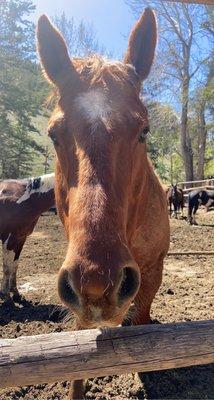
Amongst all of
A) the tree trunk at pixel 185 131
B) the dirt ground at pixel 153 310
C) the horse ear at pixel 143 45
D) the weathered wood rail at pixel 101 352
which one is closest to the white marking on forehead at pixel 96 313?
the weathered wood rail at pixel 101 352

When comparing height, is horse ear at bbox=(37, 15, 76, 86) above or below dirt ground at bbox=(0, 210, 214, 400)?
above

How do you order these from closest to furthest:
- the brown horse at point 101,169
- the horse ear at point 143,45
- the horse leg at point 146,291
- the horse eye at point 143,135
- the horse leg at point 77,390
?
the brown horse at point 101,169
the horse eye at point 143,135
the horse ear at point 143,45
the horse leg at point 77,390
the horse leg at point 146,291

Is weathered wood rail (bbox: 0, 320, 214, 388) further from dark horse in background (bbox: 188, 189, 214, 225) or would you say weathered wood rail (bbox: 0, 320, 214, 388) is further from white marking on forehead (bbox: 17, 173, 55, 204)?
dark horse in background (bbox: 188, 189, 214, 225)

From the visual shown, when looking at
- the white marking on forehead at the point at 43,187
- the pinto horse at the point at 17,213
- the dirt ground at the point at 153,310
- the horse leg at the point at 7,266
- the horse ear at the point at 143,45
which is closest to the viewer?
the horse ear at the point at 143,45

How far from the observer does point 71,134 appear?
2361 millimetres

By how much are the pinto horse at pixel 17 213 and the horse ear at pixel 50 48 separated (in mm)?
A: 4247

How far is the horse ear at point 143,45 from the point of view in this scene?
2.97m

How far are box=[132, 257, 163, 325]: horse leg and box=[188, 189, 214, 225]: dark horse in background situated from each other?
1273cm

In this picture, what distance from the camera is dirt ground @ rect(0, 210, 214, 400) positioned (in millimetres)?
3432

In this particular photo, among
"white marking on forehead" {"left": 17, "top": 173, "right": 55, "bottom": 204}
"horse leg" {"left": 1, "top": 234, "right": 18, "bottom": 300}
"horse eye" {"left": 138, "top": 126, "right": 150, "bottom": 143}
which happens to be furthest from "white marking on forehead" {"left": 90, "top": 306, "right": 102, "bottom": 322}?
"white marking on forehead" {"left": 17, "top": 173, "right": 55, "bottom": 204}

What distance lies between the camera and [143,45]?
9.84 feet

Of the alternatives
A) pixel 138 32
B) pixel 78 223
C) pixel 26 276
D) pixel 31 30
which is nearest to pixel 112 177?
pixel 78 223

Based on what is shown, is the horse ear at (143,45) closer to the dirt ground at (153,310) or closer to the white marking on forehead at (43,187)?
the dirt ground at (153,310)

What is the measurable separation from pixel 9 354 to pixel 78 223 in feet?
2.50
